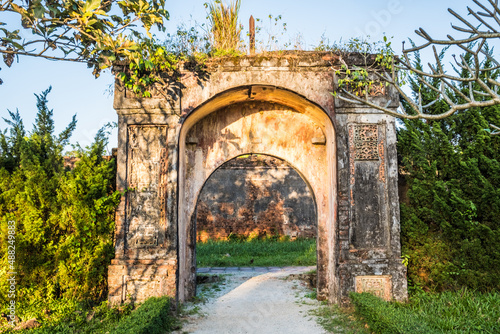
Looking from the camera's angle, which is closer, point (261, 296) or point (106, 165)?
point (106, 165)

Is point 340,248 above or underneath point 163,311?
above

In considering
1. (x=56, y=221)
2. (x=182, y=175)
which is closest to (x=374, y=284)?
(x=182, y=175)

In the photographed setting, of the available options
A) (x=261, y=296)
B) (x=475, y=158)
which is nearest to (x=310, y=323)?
(x=261, y=296)

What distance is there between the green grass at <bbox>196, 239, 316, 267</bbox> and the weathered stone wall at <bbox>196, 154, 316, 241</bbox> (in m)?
0.55

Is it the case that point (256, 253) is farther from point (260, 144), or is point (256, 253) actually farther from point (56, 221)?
point (56, 221)

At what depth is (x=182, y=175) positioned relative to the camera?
20.3 ft

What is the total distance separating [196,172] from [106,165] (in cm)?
148

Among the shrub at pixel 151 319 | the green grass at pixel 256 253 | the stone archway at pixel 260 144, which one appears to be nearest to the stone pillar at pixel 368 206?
the stone archway at pixel 260 144

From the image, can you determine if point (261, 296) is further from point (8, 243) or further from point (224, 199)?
point (224, 199)

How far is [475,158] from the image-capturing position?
555cm

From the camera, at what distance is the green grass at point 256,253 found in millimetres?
11047

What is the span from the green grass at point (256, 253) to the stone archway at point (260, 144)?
14.6 ft

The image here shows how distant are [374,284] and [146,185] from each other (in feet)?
11.4

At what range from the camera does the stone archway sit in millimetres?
6527
